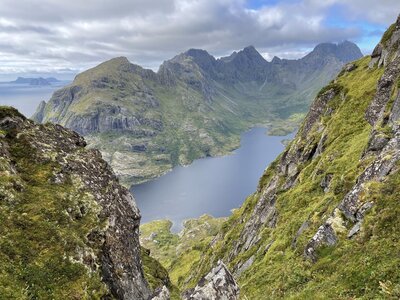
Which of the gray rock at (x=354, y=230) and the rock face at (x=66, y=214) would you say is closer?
the gray rock at (x=354, y=230)

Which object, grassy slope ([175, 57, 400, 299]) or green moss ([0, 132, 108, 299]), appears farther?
green moss ([0, 132, 108, 299])

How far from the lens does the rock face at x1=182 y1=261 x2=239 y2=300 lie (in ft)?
88.1

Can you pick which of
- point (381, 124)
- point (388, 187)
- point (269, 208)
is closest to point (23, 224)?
point (388, 187)

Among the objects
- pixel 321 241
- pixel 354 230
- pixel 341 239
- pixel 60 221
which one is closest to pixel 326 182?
pixel 321 241

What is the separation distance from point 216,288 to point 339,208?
13416 mm

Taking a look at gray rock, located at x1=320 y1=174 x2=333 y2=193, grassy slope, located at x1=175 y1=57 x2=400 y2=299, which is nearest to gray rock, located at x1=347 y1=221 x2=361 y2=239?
grassy slope, located at x1=175 y1=57 x2=400 y2=299

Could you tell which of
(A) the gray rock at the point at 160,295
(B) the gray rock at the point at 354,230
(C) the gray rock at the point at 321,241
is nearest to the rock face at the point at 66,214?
(A) the gray rock at the point at 160,295

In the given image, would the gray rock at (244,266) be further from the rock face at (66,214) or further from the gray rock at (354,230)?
the gray rock at (354,230)

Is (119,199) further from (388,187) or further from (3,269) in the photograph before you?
(388,187)

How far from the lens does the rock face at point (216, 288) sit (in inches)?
1057

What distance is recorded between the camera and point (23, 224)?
29.3 meters

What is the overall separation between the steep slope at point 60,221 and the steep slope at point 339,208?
47.1 ft

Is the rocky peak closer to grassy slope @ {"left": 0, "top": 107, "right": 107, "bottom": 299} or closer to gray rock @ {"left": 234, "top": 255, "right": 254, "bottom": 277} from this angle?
gray rock @ {"left": 234, "top": 255, "right": 254, "bottom": 277}

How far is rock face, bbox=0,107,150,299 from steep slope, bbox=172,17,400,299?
568 inches
